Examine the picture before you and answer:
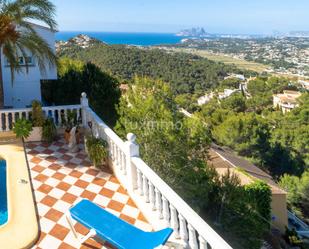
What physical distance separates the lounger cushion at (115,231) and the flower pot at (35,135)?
16.3 ft

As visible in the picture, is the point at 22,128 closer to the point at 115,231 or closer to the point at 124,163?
the point at 124,163

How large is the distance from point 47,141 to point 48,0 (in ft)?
17.6

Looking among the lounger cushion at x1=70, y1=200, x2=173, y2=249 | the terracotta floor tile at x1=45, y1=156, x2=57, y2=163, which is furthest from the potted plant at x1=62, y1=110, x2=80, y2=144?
the lounger cushion at x1=70, y1=200, x2=173, y2=249

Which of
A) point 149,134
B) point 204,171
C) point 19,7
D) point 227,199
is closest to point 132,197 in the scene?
point 149,134

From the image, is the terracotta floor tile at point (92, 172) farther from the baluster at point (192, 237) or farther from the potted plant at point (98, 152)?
the baluster at point (192, 237)

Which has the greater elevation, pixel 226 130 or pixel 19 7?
pixel 19 7

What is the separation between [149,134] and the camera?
833cm

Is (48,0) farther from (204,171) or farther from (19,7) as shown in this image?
(204,171)

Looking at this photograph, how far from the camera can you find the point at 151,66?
73.2m

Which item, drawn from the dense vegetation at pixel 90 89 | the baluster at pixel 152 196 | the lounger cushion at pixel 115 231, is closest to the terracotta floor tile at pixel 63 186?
the lounger cushion at pixel 115 231

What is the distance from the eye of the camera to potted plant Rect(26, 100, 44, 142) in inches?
363

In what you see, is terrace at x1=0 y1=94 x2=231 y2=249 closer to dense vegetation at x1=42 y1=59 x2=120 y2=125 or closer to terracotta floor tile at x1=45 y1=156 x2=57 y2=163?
terracotta floor tile at x1=45 y1=156 x2=57 y2=163

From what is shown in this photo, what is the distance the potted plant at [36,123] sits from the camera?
30.3 ft

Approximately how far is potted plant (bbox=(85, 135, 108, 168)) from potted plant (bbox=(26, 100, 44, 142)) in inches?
95.4
